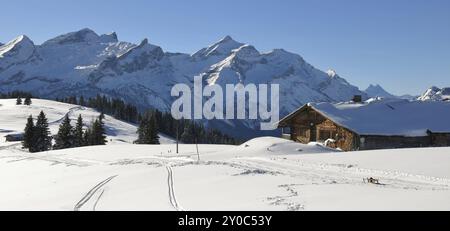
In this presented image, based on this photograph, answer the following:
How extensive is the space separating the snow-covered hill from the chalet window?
238 ft

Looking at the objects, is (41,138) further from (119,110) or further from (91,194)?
(119,110)

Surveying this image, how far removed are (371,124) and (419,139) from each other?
4.14 metres

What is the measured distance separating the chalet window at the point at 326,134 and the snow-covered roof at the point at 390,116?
174cm

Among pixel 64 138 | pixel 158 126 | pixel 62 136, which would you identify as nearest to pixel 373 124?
pixel 64 138

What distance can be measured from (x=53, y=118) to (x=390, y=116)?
119m

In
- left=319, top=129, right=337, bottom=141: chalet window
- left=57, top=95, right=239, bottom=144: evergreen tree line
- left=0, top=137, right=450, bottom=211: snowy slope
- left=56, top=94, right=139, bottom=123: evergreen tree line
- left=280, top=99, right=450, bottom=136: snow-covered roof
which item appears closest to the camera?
left=0, top=137, right=450, bottom=211: snowy slope

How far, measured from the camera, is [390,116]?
5134 cm

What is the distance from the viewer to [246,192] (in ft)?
67.1

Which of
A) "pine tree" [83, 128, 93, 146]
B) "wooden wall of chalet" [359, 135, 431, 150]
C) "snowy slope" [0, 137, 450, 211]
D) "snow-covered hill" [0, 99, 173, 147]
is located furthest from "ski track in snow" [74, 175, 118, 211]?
"snow-covered hill" [0, 99, 173, 147]

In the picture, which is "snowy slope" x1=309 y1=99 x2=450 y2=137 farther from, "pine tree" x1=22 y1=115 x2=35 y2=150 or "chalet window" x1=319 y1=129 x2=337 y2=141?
"pine tree" x1=22 y1=115 x2=35 y2=150

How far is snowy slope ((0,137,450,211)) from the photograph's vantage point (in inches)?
706

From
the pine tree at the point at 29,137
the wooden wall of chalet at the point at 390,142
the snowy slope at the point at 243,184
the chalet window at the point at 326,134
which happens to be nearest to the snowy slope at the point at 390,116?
the wooden wall of chalet at the point at 390,142
